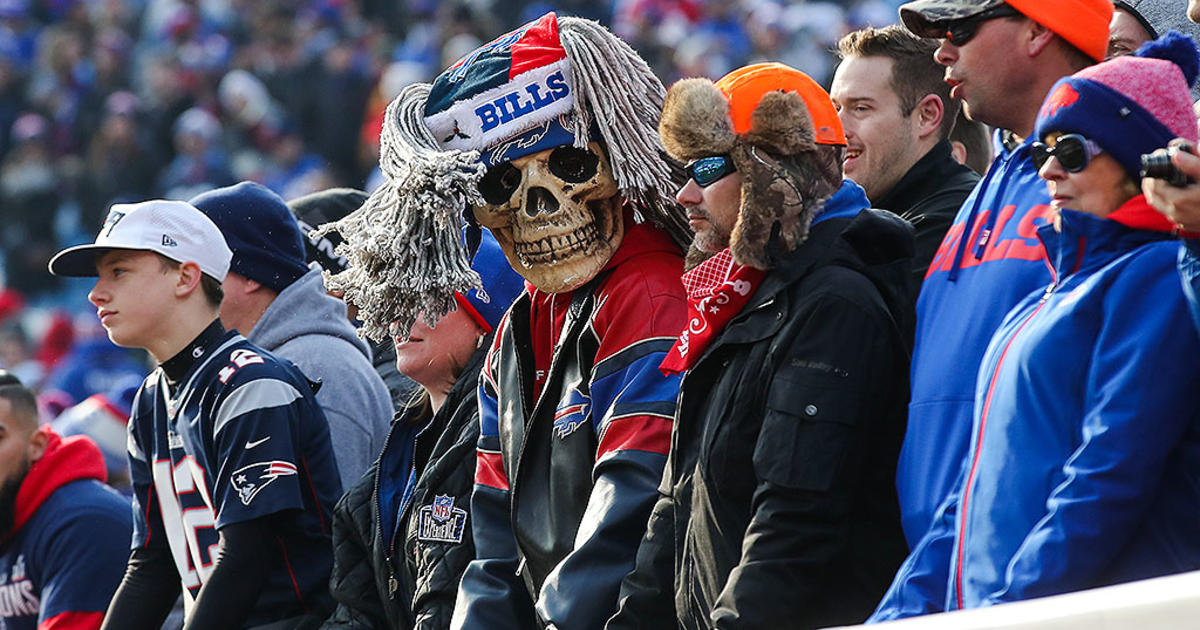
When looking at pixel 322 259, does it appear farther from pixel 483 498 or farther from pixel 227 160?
pixel 227 160

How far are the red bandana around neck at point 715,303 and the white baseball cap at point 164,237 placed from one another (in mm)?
2140

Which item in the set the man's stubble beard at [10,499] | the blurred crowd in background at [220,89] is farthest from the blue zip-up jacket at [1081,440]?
the blurred crowd in background at [220,89]

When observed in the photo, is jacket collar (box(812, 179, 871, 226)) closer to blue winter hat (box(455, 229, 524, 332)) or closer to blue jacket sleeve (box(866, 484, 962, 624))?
blue jacket sleeve (box(866, 484, 962, 624))

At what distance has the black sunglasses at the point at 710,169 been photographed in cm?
331

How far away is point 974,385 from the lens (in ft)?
9.96

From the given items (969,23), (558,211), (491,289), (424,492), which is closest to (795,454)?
(969,23)

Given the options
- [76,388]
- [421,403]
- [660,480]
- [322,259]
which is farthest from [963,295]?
[76,388]

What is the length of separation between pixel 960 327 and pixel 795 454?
1.29 feet

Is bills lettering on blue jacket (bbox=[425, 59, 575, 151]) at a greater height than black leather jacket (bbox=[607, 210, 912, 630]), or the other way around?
bills lettering on blue jacket (bbox=[425, 59, 575, 151])

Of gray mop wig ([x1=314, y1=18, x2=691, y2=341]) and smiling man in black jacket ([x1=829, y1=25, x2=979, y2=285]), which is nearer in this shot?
gray mop wig ([x1=314, y1=18, x2=691, y2=341])

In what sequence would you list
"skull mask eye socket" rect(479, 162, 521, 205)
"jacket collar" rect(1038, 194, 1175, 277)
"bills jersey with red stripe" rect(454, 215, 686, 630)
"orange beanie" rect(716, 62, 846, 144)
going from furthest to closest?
1. "skull mask eye socket" rect(479, 162, 521, 205)
2. "bills jersey with red stripe" rect(454, 215, 686, 630)
3. "orange beanie" rect(716, 62, 846, 144)
4. "jacket collar" rect(1038, 194, 1175, 277)

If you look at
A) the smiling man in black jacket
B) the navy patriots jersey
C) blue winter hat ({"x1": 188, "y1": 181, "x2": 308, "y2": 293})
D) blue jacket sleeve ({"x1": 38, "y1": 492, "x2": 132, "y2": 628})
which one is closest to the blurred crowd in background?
blue jacket sleeve ({"x1": 38, "y1": 492, "x2": 132, "y2": 628})

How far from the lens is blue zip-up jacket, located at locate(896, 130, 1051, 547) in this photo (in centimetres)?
299

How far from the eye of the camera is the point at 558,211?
389cm
